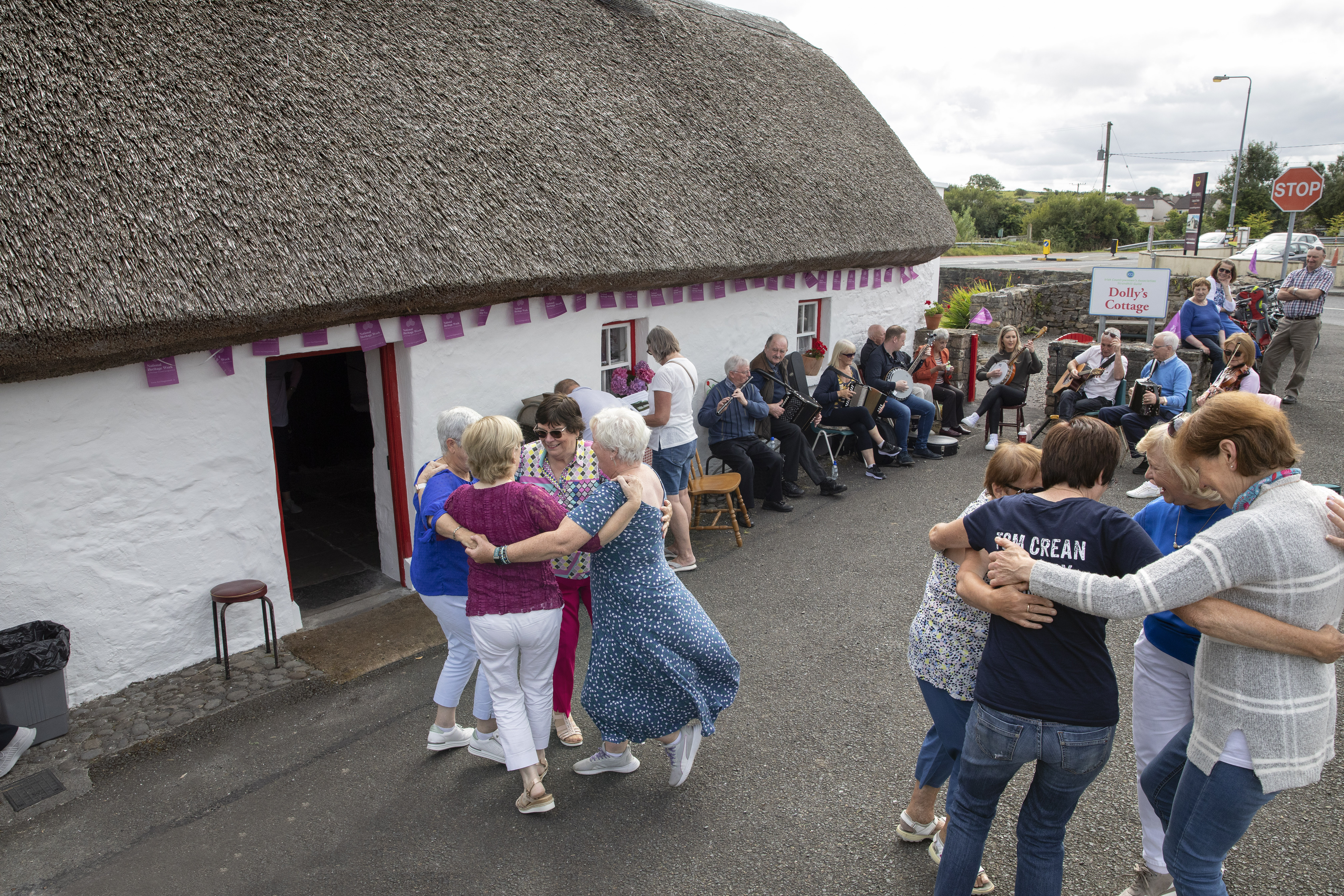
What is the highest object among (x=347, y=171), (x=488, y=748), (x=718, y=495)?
(x=347, y=171)

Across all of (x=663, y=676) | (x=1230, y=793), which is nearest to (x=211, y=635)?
(x=663, y=676)

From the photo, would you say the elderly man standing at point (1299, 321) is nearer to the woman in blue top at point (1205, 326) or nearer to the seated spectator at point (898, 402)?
the woman in blue top at point (1205, 326)

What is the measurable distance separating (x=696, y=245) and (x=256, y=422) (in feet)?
12.8

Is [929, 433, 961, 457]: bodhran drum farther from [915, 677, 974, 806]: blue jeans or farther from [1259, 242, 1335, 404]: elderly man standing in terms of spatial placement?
[915, 677, 974, 806]: blue jeans

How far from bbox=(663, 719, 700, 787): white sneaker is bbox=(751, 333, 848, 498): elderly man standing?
4646mm

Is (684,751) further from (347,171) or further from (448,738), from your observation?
(347,171)

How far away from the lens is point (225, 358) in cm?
503

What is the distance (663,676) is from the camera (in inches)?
143

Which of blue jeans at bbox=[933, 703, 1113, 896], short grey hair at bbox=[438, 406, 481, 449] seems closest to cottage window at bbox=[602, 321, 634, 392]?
short grey hair at bbox=[438, 406, 481, 449]

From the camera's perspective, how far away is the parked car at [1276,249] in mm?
26422

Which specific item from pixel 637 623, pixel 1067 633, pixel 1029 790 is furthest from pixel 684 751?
pixel 1067 633

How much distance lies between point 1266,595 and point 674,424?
4.56 meters

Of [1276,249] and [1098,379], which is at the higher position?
[1276,249]

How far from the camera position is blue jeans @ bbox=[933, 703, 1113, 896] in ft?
8.38
